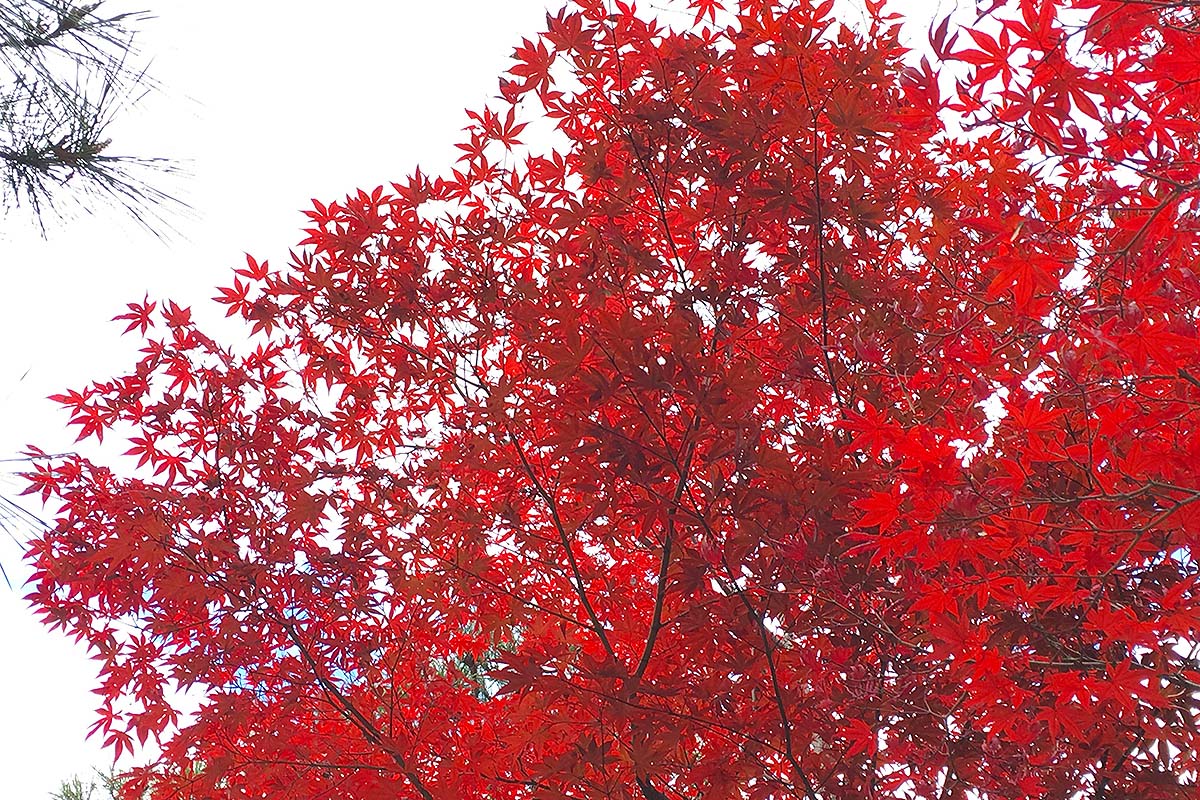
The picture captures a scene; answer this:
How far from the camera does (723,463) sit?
280 cm

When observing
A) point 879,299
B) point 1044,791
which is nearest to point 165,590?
point 879,299

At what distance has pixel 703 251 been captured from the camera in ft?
8.90

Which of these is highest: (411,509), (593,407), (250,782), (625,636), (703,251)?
(703,251)

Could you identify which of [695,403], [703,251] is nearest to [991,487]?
[695,403]

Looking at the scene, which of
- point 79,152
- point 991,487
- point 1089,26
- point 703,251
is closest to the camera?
point 1089,26

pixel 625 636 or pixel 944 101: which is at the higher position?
pixel 944 101

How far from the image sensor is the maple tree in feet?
5.87

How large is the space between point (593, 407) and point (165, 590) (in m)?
1.58

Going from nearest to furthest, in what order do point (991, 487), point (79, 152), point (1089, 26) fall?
point (1089, 26)
point (991, 487)
point (79, 152)

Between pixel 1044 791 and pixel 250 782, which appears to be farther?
pixel 250 782

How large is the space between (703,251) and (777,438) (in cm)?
58

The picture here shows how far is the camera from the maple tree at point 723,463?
1789 millimetres

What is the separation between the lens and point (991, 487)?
6.08ft

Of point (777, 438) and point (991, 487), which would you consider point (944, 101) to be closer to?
point (991, 487)
